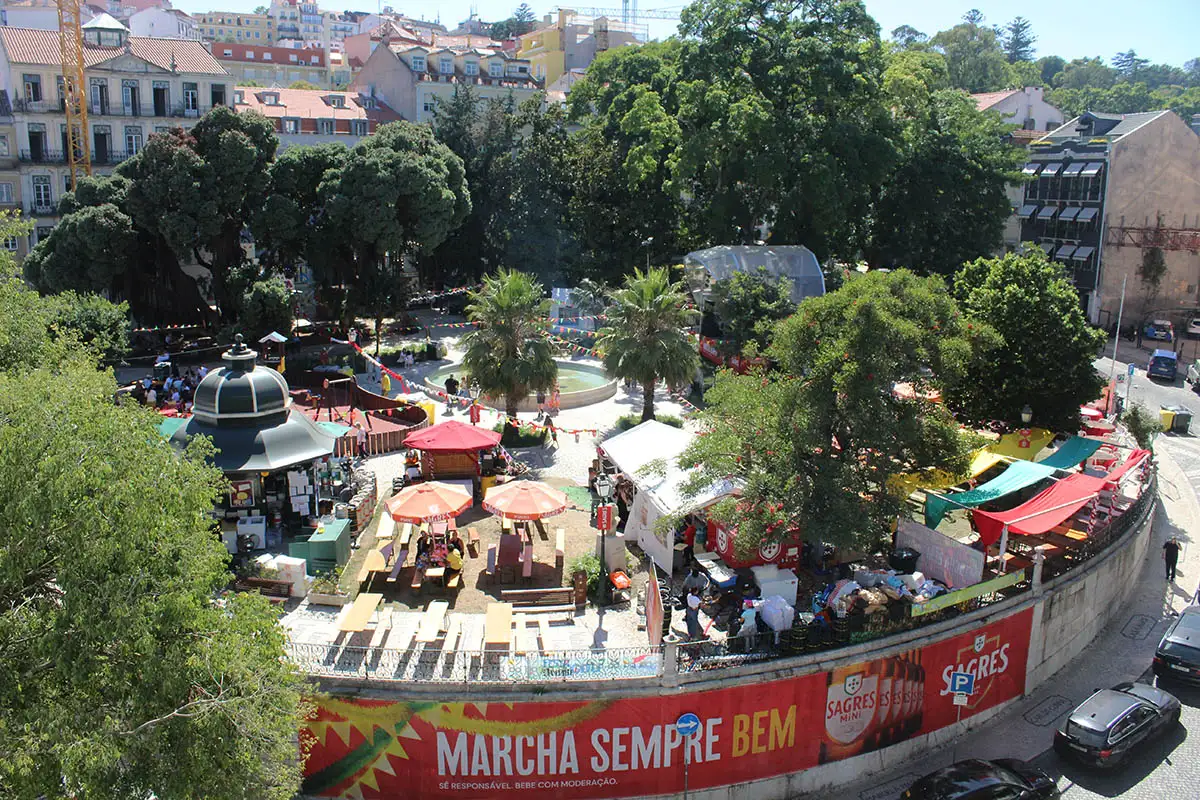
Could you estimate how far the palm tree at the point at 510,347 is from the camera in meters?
31.8

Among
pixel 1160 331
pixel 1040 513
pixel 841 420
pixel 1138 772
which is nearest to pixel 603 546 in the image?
pixel 841 420

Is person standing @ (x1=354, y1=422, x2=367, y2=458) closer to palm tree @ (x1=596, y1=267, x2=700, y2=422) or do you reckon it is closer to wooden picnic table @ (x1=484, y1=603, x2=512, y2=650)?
palm tree @ (x1=596, y1=267, x2=700, y2=422)

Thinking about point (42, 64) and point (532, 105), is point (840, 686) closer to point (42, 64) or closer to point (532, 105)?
point (532, 105)

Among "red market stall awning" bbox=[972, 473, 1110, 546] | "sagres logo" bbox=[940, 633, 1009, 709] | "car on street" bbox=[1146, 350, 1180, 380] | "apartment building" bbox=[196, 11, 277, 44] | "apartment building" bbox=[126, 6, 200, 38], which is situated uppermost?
"apartment building" bbox=[196, 11, 277, 44]

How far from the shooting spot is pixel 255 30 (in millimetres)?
161125

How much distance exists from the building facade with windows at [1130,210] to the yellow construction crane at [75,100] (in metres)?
54.5

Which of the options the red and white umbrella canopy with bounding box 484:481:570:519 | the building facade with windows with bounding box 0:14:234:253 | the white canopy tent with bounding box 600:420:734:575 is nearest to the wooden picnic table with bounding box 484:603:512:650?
the red and white umbrella canopy with bounding box 484:481:570:519

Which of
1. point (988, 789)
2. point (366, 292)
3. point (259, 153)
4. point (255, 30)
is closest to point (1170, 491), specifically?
point (988, 789)

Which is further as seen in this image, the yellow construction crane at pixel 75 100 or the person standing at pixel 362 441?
the yellow construction crane at pixel 75 100

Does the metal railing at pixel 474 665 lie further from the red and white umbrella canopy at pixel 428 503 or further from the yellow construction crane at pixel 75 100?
the yellow construction crane at pixel 75 100

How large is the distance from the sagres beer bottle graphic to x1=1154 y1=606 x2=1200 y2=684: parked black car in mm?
8281

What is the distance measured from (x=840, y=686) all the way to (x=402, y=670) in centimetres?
875

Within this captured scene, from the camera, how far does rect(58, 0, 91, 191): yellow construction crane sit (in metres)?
55.9

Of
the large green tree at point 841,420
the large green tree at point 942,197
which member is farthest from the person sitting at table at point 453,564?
the large green tree at point 942,197
